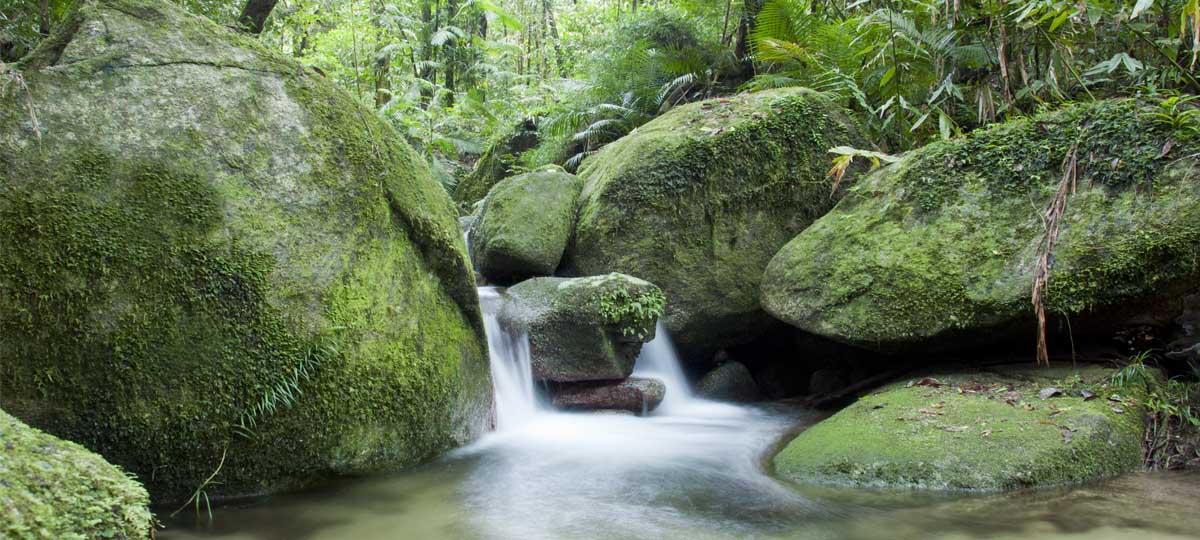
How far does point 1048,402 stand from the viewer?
437 centimetres

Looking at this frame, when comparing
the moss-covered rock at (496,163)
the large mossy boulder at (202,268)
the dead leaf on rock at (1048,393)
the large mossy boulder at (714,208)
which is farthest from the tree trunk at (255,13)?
the dead leaf on rock at (1048,393)

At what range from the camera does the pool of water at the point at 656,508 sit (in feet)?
10.5

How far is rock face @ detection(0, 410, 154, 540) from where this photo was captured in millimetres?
1985

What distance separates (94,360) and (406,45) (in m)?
11.7

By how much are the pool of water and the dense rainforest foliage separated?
96.7 inches

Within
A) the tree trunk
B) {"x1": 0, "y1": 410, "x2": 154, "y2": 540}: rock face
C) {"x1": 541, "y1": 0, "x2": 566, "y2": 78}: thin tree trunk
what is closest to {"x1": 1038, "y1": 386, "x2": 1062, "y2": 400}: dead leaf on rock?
{"x1": 0, "y1": 410, "x2": 154, "y2": 540}: rock face

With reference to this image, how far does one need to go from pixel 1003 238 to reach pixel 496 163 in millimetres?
8610

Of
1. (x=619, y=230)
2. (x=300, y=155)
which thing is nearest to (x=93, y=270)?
(x=300, y=155)

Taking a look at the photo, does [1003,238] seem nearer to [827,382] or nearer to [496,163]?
[827,382]

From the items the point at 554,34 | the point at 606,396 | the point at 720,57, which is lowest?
the point at 606,396

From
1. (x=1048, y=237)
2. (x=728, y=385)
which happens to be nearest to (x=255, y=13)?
(x=728, y=385)

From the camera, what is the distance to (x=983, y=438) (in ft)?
13.0

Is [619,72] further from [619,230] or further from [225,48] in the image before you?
[225,48]

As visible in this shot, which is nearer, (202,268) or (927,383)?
(202,268)
